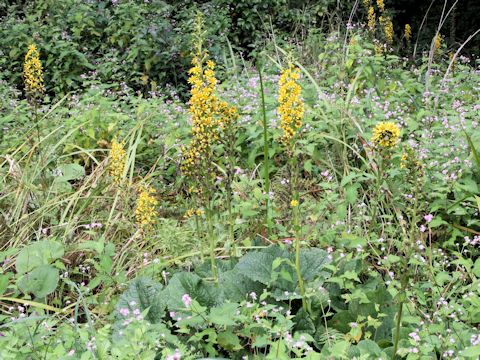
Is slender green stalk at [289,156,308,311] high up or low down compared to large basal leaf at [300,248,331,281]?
up

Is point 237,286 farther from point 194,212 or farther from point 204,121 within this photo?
point 204,121

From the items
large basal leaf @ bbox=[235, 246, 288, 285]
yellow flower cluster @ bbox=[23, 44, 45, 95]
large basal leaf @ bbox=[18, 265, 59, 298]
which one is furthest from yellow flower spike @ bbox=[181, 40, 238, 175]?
yellow flower cluster @ bbox=[23, 44, 45, 95]

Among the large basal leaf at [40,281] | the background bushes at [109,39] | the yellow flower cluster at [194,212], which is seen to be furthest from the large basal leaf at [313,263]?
the background bushes at [109,39]

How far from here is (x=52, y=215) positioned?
3293 mm

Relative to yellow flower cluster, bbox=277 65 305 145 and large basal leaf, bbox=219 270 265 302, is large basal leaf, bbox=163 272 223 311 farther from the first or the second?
yellow flower cluster, bbox=277 65 305 145

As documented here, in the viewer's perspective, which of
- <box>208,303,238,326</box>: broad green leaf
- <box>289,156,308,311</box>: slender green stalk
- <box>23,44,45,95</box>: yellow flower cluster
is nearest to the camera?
<box>208,303,238,326</box>: broad green leaf

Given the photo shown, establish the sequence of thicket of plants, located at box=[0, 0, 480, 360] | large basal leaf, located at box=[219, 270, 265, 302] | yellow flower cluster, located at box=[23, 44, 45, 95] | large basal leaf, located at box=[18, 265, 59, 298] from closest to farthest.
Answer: thicket of plants, located at box=[0, 0, 480, 360] < large basal leaf, located at box=[219, 270, 265, 302] < large basal leaf, located at box=[18, 265, 59, 298] < yellow flower cluster, located at box=[23, 44, 45, 95]

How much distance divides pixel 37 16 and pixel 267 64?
310cm

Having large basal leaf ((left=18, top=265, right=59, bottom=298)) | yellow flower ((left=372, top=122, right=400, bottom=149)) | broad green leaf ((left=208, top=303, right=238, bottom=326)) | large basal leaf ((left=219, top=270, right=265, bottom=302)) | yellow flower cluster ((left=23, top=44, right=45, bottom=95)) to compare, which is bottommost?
large basal leaf ((left=219, top=270, right=265, bottom=302))

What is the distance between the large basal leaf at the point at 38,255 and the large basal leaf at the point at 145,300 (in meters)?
0.54

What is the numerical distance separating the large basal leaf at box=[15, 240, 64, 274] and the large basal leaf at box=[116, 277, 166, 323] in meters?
0.54

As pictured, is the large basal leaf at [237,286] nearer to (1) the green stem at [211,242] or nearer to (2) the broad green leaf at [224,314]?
(1) the green stem at [211,242]

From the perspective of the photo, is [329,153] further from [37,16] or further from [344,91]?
[37,16]

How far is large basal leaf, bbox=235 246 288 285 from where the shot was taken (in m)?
2.41
